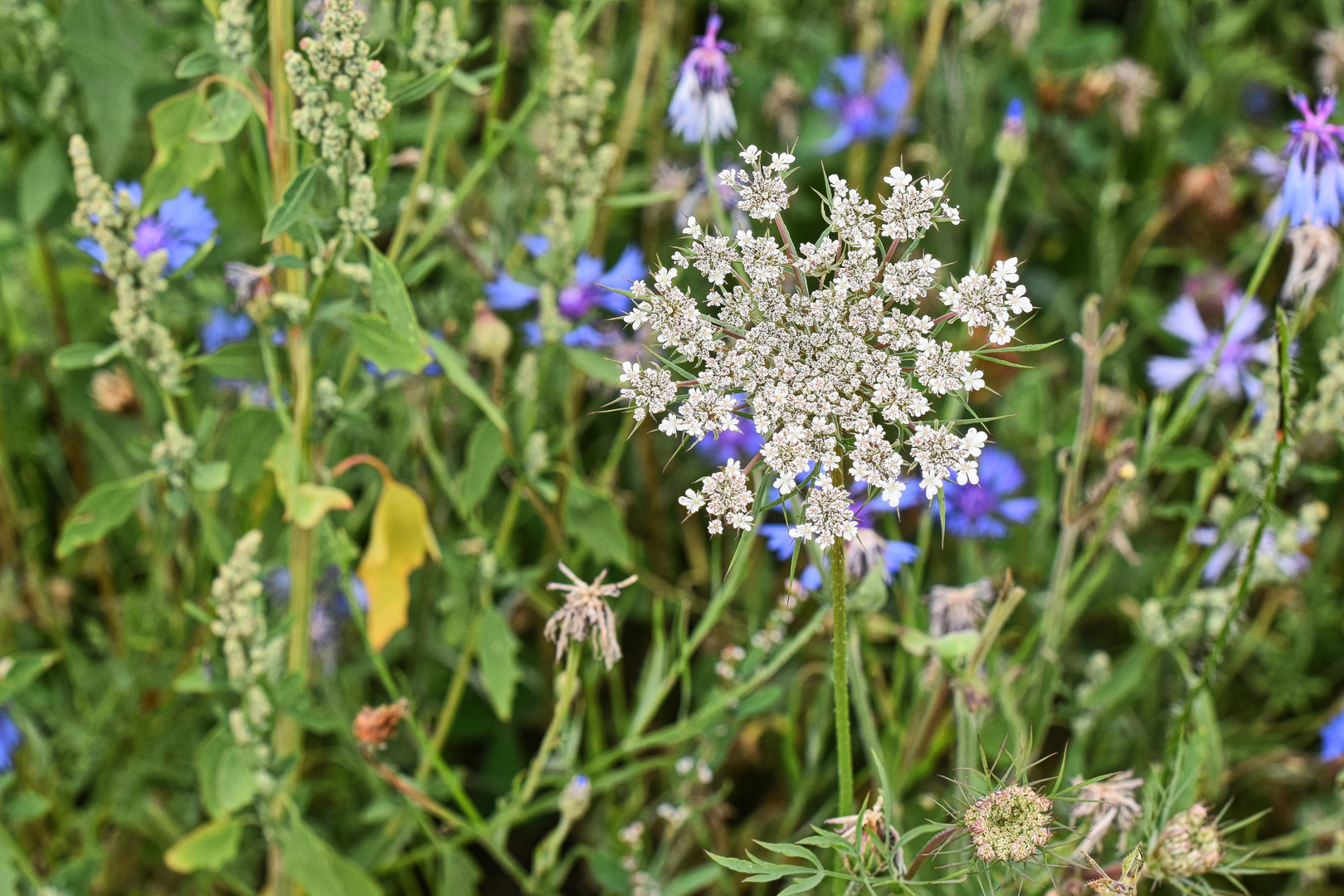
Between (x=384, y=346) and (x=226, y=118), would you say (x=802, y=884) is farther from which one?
(x=226, y=118)

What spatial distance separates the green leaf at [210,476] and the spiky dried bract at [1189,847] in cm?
61

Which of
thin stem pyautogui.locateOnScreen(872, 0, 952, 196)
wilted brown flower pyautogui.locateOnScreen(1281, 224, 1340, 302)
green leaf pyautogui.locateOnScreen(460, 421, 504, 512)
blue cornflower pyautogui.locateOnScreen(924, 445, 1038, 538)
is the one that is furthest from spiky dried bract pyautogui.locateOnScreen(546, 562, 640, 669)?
thin stem pyautogui.locateOnScreen(872, 0, 952, 196)

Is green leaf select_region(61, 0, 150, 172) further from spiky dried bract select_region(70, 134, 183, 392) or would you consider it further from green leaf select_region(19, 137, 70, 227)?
spiky dried bract select_region(70, 134, 183, 392)

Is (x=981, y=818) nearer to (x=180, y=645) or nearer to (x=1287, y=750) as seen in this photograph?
(x=1287, y=750)

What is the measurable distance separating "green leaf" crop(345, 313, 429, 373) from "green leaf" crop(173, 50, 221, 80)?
165 millimetres

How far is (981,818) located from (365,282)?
47 centimetres

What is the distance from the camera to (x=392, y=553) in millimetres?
797

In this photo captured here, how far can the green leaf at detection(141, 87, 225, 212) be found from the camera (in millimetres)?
790

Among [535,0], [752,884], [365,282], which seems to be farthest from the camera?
[535,0]

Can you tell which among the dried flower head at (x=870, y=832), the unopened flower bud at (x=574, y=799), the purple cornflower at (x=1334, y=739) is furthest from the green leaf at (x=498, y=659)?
the purple cornflower at (x=1334, y=739)

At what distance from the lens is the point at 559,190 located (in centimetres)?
87

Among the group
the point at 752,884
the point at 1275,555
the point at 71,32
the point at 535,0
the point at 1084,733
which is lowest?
the point at 752,884

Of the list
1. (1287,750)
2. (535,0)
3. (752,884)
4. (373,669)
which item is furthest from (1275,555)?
(535,0)

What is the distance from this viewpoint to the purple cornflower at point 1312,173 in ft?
2.55
